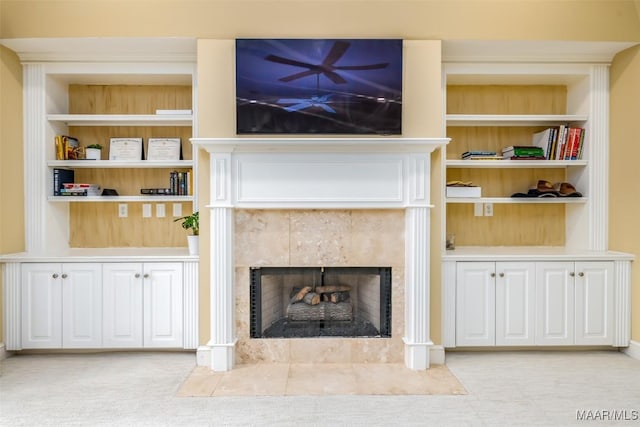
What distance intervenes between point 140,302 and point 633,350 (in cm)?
394

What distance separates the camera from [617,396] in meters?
2.62


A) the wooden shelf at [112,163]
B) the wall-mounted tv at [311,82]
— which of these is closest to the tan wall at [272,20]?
the wall-mounted tv at [311,82]

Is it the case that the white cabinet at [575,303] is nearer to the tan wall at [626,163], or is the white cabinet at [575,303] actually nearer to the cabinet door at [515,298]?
the cabinet door at [515,298]

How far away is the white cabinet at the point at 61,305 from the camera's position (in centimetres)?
324

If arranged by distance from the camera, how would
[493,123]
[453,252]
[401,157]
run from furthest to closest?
1. [493,123]
2. [453,252]
3. [401,157]

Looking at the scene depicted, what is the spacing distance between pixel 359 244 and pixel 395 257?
296mm

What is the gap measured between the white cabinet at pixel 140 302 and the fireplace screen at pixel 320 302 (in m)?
0.66

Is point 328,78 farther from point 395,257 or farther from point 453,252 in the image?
point 453,252

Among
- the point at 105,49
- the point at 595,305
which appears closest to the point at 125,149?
the point at 105,49

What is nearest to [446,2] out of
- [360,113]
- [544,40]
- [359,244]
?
[544,40]

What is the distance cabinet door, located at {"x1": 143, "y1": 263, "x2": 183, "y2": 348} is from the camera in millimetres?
3270

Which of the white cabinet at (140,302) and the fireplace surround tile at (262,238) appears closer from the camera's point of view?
the fireplace surround tile at (262,238)

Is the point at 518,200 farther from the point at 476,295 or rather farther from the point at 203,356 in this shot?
the point at 203,356

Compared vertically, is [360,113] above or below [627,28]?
below
